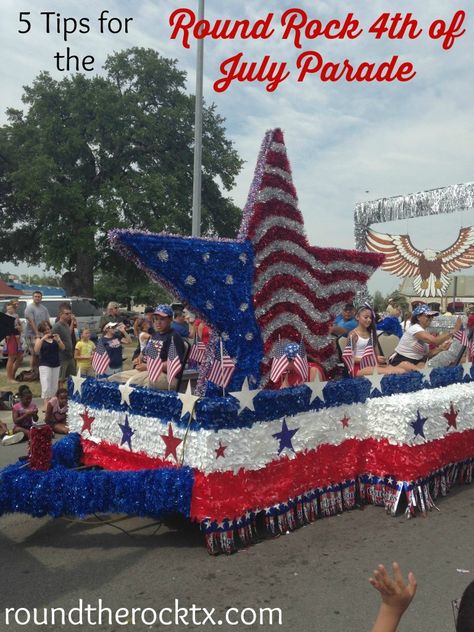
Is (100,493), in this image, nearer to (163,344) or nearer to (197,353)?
(163,344)

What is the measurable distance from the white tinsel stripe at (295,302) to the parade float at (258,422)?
0.04 feet

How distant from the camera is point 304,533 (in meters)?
4.51

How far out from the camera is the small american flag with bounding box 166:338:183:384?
4.79 metres

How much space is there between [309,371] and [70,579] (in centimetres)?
263

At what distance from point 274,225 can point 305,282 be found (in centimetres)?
68

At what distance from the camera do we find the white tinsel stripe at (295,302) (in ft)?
18.0

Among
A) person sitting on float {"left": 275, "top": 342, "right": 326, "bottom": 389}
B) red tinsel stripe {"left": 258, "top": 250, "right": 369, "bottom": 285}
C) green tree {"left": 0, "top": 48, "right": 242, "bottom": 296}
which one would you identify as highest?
green tree {"left": 0, "top": 48, "right": 242, "bottom": 296}

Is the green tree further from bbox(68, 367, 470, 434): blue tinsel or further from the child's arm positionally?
the child's arm

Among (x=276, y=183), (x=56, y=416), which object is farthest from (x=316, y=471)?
(x=56, y=416)

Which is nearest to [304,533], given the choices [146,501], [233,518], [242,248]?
[233,518]

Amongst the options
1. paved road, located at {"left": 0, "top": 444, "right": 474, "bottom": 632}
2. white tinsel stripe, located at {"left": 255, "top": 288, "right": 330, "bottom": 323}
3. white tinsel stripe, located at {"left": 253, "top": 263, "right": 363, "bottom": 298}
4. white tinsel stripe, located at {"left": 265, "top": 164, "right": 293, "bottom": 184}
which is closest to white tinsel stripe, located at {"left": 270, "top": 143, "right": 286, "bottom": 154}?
white tinsel stripe, located at {"left": 265, "top": 164, "right": 293, "bottom": 184}

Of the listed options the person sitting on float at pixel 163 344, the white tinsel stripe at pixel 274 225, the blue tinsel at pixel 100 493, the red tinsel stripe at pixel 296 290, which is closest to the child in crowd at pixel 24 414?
the person sitting on float at pixel 163 344

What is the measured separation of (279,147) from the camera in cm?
558

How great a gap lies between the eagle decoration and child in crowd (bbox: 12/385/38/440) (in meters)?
10.4
